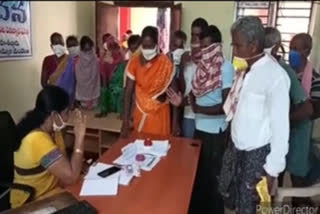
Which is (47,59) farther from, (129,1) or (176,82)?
(129,1)

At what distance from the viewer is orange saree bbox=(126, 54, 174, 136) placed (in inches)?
84.1

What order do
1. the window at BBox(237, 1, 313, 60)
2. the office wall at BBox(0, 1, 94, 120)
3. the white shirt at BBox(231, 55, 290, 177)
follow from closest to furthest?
the white shirt at BBox(231, 55, 290, 177), the office wall at BBox(0, 1, 94, 120), the window at BBox(237, 1, 313, 60)

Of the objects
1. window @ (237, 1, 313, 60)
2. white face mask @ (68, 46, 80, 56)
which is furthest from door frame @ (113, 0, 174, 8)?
white face mask @ (68, 46, 80, 56)

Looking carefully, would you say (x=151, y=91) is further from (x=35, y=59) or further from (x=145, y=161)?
(x=35, y=59)

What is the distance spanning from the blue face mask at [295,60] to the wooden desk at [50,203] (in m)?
1.60

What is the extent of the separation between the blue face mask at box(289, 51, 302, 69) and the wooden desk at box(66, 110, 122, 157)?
5.27 feet

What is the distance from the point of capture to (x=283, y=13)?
495 centimetres

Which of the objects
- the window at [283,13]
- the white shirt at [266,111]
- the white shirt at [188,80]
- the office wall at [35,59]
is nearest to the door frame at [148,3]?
the office wall at [35,59]

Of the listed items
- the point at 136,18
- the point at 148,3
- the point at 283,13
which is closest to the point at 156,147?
the point at 148,3

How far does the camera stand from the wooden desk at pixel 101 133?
300cm

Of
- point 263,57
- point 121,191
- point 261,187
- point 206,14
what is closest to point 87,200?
point 121,191

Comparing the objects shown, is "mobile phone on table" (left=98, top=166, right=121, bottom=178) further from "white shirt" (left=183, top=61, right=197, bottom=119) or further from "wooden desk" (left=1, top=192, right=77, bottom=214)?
"white shirt" (left=183, top=61, right=197, bottom=119)

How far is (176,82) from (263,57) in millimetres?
963

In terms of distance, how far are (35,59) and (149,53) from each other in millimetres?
2402
